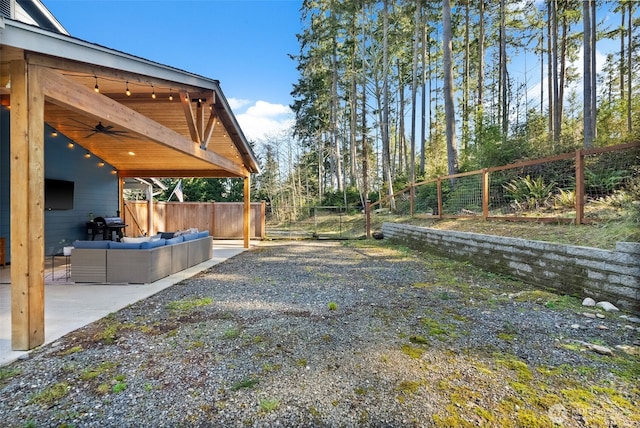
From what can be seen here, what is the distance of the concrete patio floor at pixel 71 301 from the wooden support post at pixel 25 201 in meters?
0.25

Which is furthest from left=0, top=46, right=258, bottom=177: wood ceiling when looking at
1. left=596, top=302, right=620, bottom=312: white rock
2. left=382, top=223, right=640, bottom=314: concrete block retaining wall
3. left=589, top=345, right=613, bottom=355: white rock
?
left=596, top=302, right=620, bottom=312: white rock

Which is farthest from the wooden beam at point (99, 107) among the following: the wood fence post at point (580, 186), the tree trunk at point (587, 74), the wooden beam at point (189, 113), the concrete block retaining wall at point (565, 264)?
the tree trunk at point (587, 74)

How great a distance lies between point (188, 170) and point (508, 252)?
9.51m

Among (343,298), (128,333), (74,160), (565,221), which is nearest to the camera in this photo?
(128,333)

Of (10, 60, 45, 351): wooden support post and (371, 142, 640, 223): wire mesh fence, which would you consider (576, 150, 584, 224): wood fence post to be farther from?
(10, 60, 45, 351): wooden support post

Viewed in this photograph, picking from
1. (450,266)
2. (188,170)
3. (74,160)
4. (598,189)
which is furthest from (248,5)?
(598,189)

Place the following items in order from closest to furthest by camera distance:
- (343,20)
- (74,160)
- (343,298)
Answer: (343,298), (74,160), (343,20)

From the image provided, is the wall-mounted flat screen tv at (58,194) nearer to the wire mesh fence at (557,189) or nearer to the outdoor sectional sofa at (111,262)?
the outdoor sectional sofa at (111,262)

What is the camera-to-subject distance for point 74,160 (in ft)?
27.8

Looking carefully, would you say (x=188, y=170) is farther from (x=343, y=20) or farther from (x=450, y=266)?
(x=343, y=20)

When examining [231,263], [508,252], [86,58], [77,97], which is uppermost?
[86,58]

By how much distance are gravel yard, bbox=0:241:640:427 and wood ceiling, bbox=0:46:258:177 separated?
234 cm

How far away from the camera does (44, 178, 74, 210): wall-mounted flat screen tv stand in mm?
7449

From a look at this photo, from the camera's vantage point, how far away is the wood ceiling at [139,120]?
10.0 feet
